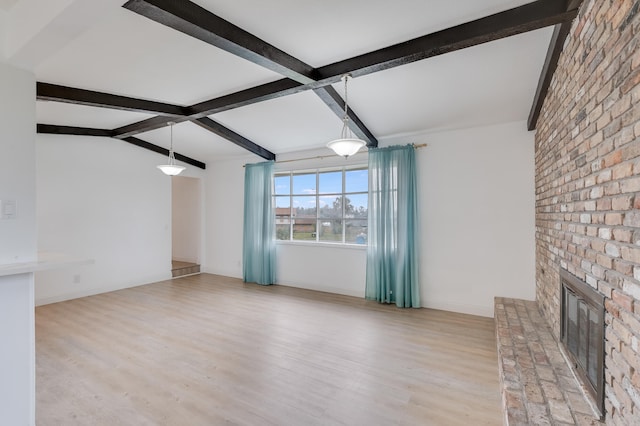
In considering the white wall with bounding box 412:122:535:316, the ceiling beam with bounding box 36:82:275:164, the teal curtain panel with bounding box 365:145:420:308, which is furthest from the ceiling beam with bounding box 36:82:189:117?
the white wall with bounding box 412:122:535:316

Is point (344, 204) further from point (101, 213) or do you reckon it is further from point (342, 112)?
point (101, 213)

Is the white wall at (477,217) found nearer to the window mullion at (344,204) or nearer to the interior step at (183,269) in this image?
the window mullion at (344,204)

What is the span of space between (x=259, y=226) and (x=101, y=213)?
2.82 meters

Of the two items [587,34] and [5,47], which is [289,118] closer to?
[5,47]

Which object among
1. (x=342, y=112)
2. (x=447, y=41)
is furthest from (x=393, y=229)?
(x=447, y=41)

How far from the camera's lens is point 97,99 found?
3.65 m

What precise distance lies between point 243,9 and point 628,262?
108 inches

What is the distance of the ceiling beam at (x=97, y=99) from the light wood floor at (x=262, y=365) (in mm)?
2720

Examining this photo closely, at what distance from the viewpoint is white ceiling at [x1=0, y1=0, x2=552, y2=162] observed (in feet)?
7.50

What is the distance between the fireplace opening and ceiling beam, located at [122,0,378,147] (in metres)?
2.76

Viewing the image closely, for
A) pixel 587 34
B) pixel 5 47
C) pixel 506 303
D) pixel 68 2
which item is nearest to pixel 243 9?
pixel 68 2

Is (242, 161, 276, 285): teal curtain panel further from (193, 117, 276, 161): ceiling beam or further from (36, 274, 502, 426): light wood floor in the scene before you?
(36, 274, 502, 426): light wood floor

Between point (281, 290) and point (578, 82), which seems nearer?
point (578, 82)

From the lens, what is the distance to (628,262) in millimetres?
1333
